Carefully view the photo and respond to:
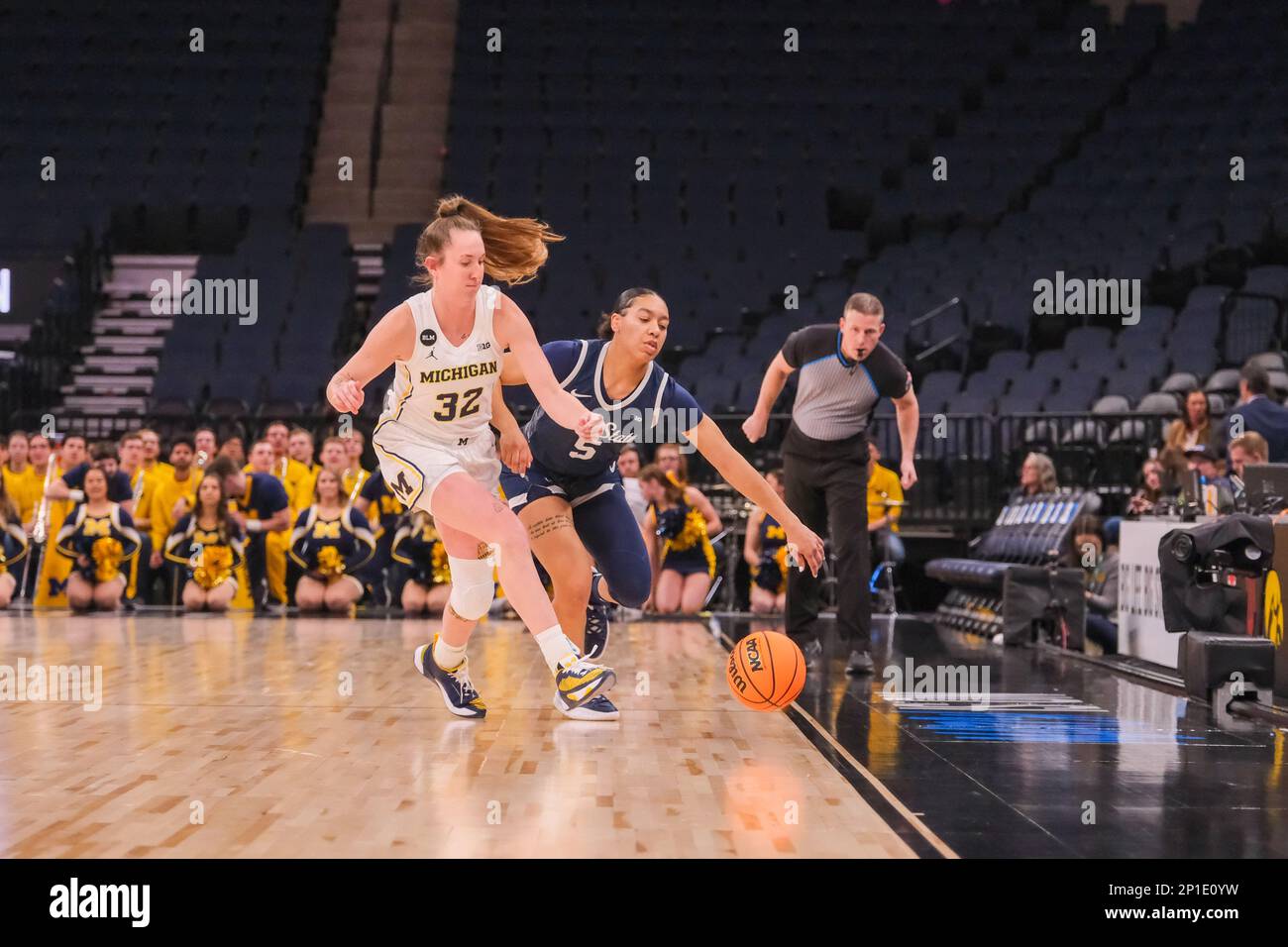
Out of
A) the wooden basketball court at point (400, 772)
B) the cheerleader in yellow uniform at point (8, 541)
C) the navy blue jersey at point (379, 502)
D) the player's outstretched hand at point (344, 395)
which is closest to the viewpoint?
the wooden basketball court at point (400, 772)

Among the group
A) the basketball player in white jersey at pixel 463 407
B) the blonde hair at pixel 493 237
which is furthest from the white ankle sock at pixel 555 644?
the blonde hair at pixel 493 237

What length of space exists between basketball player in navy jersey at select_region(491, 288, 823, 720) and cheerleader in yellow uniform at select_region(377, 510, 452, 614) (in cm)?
504

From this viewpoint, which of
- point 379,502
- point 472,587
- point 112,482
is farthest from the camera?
point 379,502

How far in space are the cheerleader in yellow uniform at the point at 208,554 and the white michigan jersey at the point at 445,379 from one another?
6037 millimetres

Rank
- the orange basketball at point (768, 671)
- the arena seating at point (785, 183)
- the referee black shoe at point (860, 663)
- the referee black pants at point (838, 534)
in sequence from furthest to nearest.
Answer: the arena seating at point (785, 183) < the referee black pants at point (838, 534) < the referee black shoe at point (860, 663) < the orange basketball at point (768, 671)

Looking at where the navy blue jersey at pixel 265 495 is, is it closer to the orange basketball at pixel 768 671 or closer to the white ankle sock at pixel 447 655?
the white ankle sock at pixel 447 655

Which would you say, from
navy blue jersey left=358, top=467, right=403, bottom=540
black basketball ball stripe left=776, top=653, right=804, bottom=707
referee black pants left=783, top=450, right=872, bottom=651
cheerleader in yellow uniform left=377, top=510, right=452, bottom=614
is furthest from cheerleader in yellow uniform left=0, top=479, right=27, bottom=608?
black basketball ball stripe left=776, top=653, right=804, bottom=707

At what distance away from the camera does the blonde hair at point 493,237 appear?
14.8ft

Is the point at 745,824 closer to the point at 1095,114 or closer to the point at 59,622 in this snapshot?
the point at 59,622

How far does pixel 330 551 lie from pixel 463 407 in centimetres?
599

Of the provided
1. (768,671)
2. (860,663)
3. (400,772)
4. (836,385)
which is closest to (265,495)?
(836,385)

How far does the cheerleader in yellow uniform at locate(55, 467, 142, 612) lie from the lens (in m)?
10.3

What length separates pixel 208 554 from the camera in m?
10.4

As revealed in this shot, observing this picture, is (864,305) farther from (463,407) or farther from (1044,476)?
(1044,476)
